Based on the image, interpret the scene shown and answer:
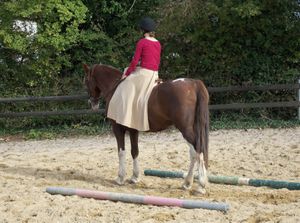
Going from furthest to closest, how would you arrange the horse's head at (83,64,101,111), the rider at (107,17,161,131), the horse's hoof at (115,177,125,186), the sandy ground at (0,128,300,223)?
the horse's head at (83,64,101,111)
the horse's hoof at (115,177,125,186)
the rider at (107,17,161,131)
the sandy ground at (0,128,300,223)

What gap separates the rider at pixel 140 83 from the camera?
22.0 ft

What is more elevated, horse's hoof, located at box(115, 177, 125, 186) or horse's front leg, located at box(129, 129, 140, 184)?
horse's front leg, located at box(129, 129, 140, 184)

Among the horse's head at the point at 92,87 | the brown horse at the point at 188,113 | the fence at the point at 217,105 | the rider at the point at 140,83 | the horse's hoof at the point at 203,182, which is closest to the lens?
the horse's hoof at the point at 203,182

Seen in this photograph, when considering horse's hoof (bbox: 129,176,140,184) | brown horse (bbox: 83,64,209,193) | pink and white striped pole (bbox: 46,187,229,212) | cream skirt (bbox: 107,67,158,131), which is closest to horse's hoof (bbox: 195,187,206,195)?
brown horse (bbox: 83,64,209,193)

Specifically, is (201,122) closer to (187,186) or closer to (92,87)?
(187,186)

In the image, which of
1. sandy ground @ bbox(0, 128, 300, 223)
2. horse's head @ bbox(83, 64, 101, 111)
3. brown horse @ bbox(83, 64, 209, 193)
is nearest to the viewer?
sandy ground @ bbox(0, 128, 300, 223)

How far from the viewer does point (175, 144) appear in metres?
10.3

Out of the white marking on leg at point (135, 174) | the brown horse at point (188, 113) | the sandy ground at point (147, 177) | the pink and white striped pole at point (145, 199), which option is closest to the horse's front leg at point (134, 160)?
the white marking on leg at point (135, 174)

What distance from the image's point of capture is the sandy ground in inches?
198

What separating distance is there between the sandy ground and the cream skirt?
959mm

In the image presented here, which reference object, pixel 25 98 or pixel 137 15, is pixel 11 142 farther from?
pixel 137 15

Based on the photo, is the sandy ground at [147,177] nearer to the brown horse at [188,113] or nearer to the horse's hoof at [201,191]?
the horse's hoof at [201,191]

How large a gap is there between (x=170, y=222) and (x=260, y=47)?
10.3 meters

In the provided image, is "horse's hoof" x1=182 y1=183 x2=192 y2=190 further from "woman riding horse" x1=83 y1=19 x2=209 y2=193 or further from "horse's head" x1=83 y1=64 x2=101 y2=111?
"horse's head" x1=83 y1=64 x2=101 y2=111
